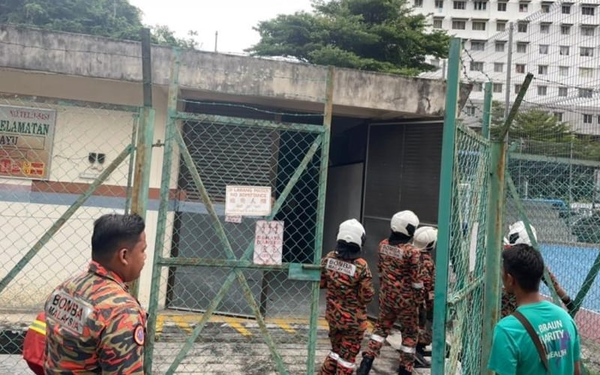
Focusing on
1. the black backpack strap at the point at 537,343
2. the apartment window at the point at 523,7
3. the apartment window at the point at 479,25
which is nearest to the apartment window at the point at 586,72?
the black backpack strap at the point at 537,343

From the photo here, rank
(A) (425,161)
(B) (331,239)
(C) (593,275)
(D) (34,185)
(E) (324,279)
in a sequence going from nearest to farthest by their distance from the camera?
1. (C) (593,275)
2. (E) (324,279)
3. (D) (34,185)
4. (A) (425,161)
5. (B) (331,239)

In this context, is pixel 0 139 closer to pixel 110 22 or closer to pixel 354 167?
pixel 354 167

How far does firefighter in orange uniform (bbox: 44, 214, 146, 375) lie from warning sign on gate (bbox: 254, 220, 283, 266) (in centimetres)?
111

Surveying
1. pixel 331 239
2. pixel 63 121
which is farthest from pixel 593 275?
pixel 63 121

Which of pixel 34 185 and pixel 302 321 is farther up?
pixel 34 185

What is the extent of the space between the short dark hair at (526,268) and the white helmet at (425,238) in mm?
2850

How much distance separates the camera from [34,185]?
5344 millimetres

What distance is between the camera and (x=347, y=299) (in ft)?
13.2

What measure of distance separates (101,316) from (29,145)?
14.9 feet

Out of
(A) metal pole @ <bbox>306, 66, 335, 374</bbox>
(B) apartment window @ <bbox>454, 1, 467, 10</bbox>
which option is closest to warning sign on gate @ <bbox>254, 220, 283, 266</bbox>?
(A) metal pole @ <bbox>306, 66, 335, 374</bbox>

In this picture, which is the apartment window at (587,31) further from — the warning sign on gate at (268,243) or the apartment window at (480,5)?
the apartment window at (480,5)

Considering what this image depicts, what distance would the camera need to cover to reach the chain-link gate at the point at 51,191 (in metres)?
5.22

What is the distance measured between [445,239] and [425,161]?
12.8 feet

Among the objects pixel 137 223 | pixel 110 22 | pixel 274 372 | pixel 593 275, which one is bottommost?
pixel 274 372
